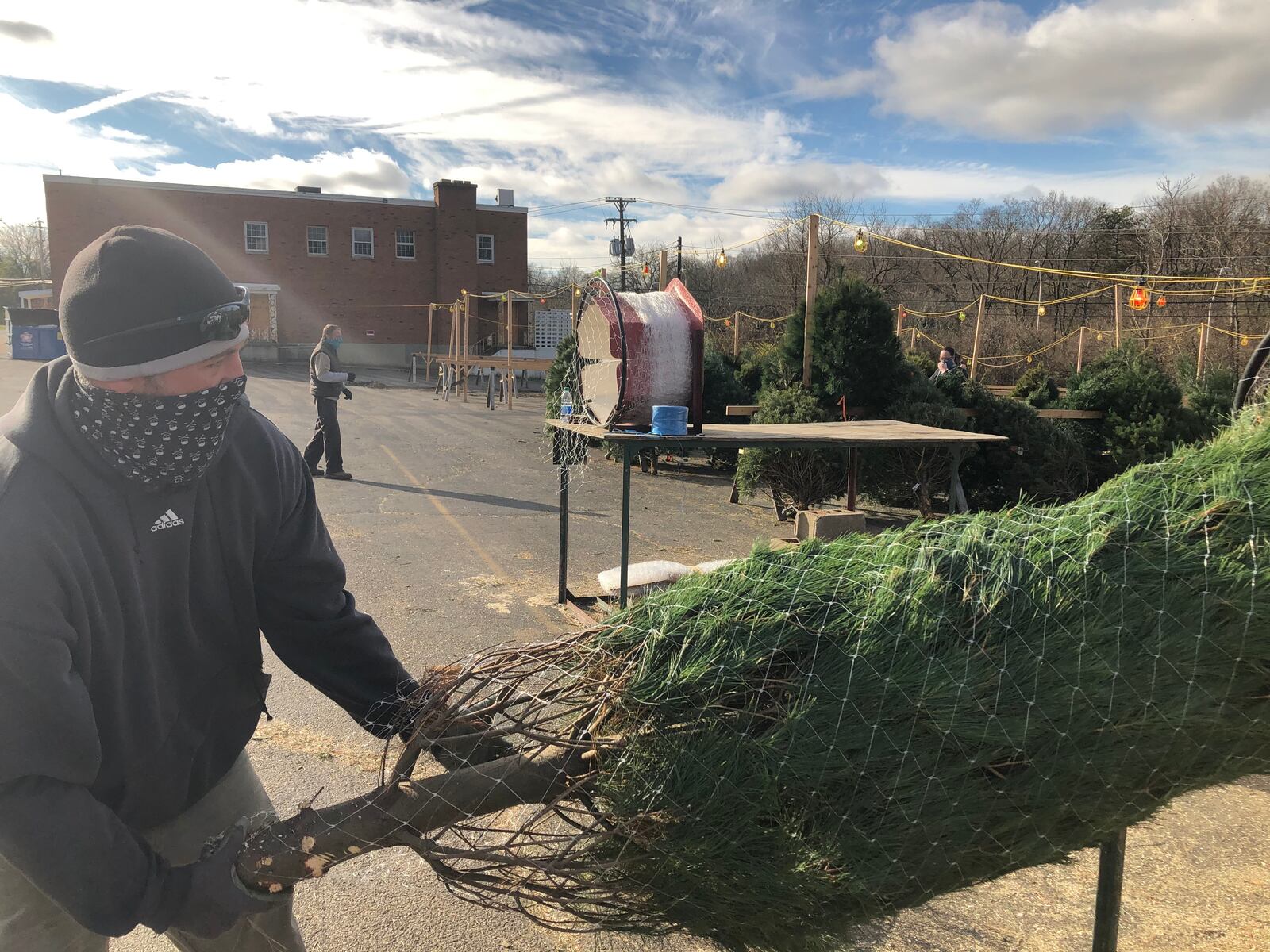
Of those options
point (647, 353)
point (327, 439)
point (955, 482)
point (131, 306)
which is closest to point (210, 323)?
point (131, 306)

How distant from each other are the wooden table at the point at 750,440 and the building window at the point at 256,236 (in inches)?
1611

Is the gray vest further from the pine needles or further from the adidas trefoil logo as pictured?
the pine needles

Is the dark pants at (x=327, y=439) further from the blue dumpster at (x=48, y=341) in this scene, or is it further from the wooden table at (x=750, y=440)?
the blue dumpster at (x=48, y=341)

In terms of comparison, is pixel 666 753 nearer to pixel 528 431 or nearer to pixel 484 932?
pixel 484 932

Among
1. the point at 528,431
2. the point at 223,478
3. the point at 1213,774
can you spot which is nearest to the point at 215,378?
the point at 223,478

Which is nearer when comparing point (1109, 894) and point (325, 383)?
point (1109, 894)

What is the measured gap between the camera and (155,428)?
1.65 metres

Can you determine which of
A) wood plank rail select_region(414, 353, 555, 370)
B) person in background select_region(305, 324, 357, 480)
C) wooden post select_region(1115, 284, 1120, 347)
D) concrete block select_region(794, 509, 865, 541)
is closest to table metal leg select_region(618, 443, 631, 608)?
concrete block select_region(794, 509, 865, 541)

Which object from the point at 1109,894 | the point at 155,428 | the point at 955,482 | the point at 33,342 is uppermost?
the point at 33,342

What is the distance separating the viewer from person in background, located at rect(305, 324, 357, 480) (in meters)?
11.5

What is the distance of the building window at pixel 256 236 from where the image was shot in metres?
41.5

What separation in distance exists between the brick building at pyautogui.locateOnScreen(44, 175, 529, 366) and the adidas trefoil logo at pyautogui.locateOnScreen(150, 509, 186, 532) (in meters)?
41.2

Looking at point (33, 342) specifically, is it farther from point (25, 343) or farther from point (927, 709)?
point (927, 709)

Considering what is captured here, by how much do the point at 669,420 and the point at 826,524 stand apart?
7.96ft
